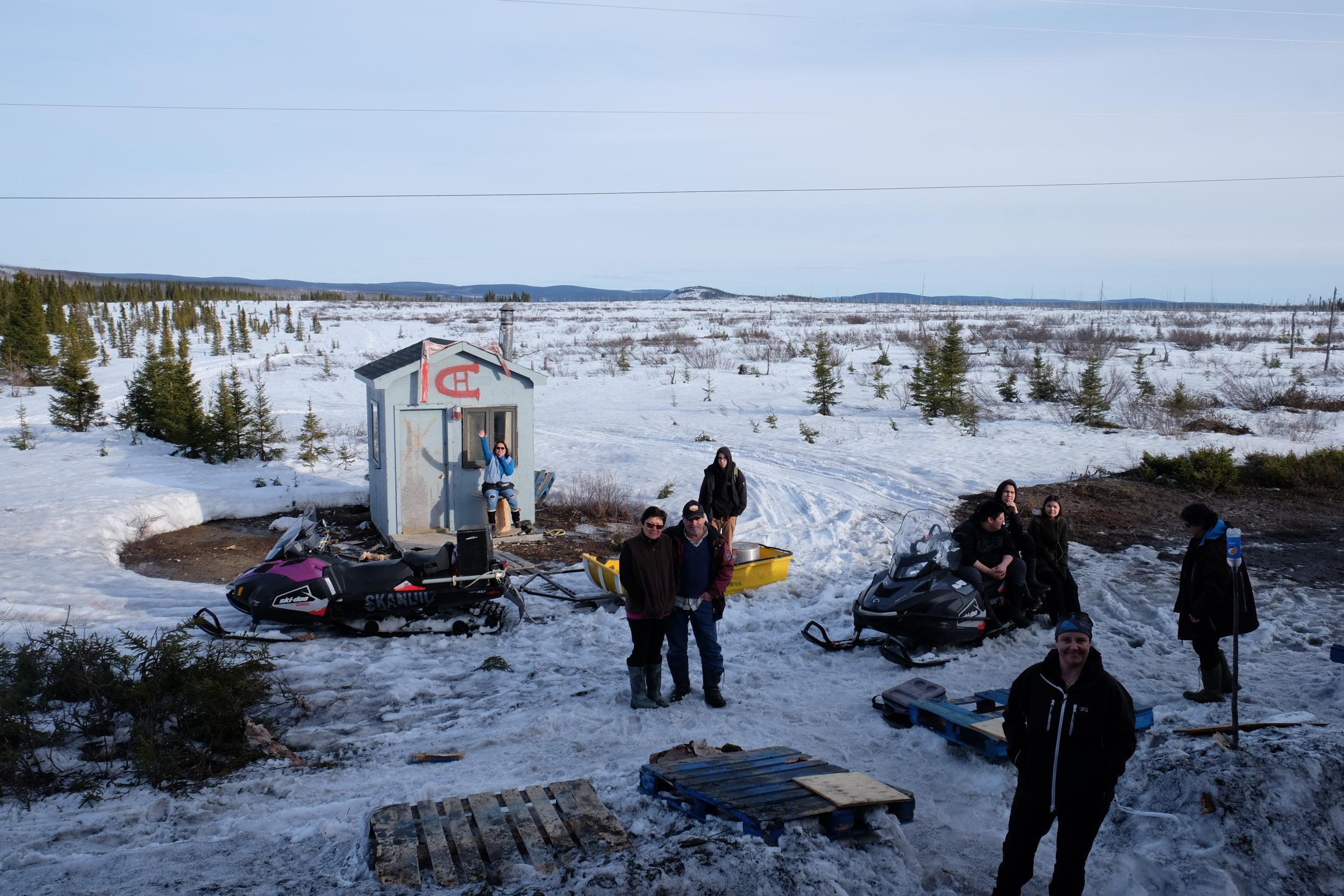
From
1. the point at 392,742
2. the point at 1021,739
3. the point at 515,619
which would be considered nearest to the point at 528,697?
the point at 392,742

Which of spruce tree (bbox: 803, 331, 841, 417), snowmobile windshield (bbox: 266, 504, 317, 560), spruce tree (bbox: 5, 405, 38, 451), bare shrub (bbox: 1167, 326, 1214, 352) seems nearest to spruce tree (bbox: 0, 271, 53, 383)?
spruce tree (bbox: 5, 405, 38, 451)

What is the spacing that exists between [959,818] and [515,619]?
557 cm

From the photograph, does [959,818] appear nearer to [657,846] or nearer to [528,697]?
[657,846]

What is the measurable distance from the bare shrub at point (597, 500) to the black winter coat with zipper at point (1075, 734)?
1076 cm

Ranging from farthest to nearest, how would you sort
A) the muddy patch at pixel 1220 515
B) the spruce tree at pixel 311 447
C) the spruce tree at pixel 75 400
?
the spruce tree at pixel 75 400 → the spruce tree at pixel 311 447 → the muddy patch at pixel 1220 515

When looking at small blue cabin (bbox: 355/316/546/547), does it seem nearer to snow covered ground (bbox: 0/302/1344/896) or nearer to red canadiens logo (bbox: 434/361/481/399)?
red canadiens logo (bbox: 434/361/481/399)

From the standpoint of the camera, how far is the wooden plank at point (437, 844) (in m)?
4.46

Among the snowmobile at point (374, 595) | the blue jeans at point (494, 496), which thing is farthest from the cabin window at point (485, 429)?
the snowmobile at point (374, 595)

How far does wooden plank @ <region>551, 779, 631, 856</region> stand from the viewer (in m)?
4.83

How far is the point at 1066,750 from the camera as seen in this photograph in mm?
4254

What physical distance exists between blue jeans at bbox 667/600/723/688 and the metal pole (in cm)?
356

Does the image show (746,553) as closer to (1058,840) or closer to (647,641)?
(647,641)

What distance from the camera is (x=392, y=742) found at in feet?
22.3

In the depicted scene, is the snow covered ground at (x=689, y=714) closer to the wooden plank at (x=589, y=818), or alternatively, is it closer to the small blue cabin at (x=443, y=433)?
the wooden plank at (x=589, y=818)
